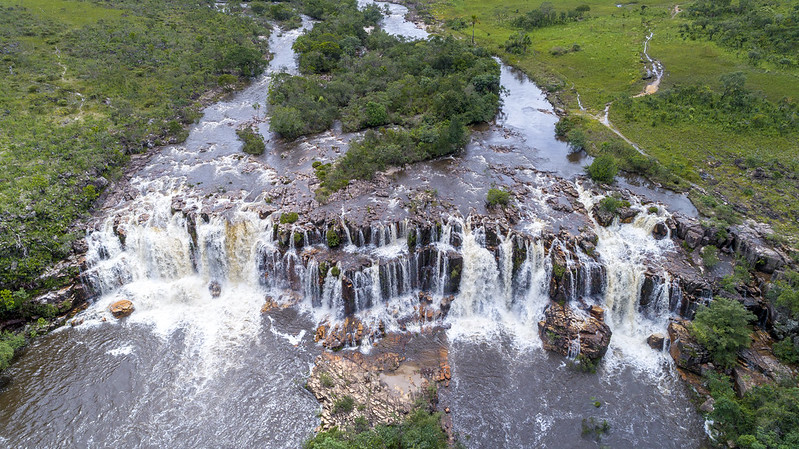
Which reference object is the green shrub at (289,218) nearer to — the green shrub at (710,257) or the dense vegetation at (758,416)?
the dense vegetation at (758,416)

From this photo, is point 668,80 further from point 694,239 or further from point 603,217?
point 603,217

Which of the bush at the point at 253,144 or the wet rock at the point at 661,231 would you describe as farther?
the bush at the point at 253,144

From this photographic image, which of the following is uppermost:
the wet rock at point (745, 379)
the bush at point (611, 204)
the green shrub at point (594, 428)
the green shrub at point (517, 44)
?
the green shrub at point (517, 44)

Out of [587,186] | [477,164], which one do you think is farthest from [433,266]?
[587,186]

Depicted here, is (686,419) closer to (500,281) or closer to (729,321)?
(729,321)

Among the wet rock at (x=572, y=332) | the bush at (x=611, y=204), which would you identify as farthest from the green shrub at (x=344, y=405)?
the bush at (x=611, y=204)

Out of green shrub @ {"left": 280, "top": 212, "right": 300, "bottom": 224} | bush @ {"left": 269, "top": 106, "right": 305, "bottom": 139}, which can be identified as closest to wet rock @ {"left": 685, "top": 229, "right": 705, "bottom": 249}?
green shrub @ {"left": 280, "top": 212, "right": 300, "bottom": 224}

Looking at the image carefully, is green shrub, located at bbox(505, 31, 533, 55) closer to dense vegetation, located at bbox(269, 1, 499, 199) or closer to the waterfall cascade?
dense vegetation, located at bbox(269, 1, 499, 199)
